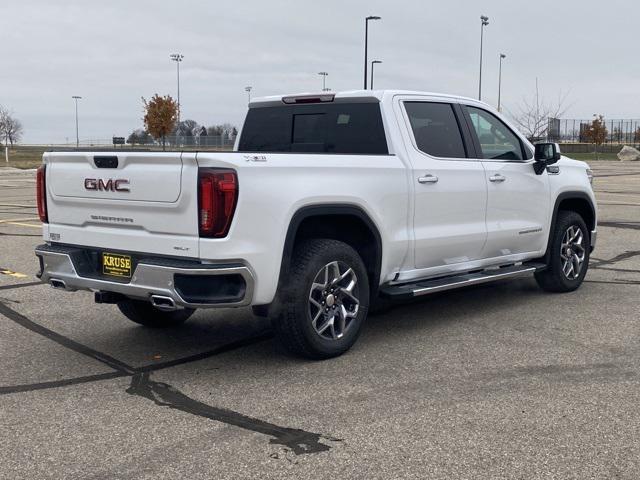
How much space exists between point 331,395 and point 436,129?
2755 millimetres

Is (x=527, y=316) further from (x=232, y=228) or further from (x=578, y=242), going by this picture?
(x=232, y=228)

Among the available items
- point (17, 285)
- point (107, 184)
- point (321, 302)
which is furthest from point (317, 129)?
point (17, 285)

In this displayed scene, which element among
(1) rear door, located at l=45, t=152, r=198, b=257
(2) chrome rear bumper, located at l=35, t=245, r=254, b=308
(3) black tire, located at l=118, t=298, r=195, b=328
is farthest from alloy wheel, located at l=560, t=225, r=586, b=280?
(1) rear door, located at l=45, t=152, r=198, b=257

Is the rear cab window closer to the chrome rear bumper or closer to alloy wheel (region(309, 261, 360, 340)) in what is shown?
alloy wheel (region(309, 261, 360, 340))

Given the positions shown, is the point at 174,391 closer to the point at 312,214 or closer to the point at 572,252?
the point at 312,214

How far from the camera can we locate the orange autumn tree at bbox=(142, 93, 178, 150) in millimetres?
62969

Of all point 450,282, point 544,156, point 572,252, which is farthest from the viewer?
point 572,252

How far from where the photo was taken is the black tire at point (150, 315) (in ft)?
20.7

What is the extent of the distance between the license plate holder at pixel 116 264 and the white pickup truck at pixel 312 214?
13 mm

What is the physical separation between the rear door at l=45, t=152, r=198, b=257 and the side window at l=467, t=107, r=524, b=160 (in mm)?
3089

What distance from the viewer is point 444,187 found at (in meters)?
6.35

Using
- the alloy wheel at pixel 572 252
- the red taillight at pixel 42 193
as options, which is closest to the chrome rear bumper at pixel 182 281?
the red taillight at pixel 42 193

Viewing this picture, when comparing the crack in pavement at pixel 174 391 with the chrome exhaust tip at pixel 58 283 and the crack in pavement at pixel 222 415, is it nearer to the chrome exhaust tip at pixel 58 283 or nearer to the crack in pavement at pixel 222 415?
the crack in pavement at pixel 222 415

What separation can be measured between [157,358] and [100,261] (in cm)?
80
